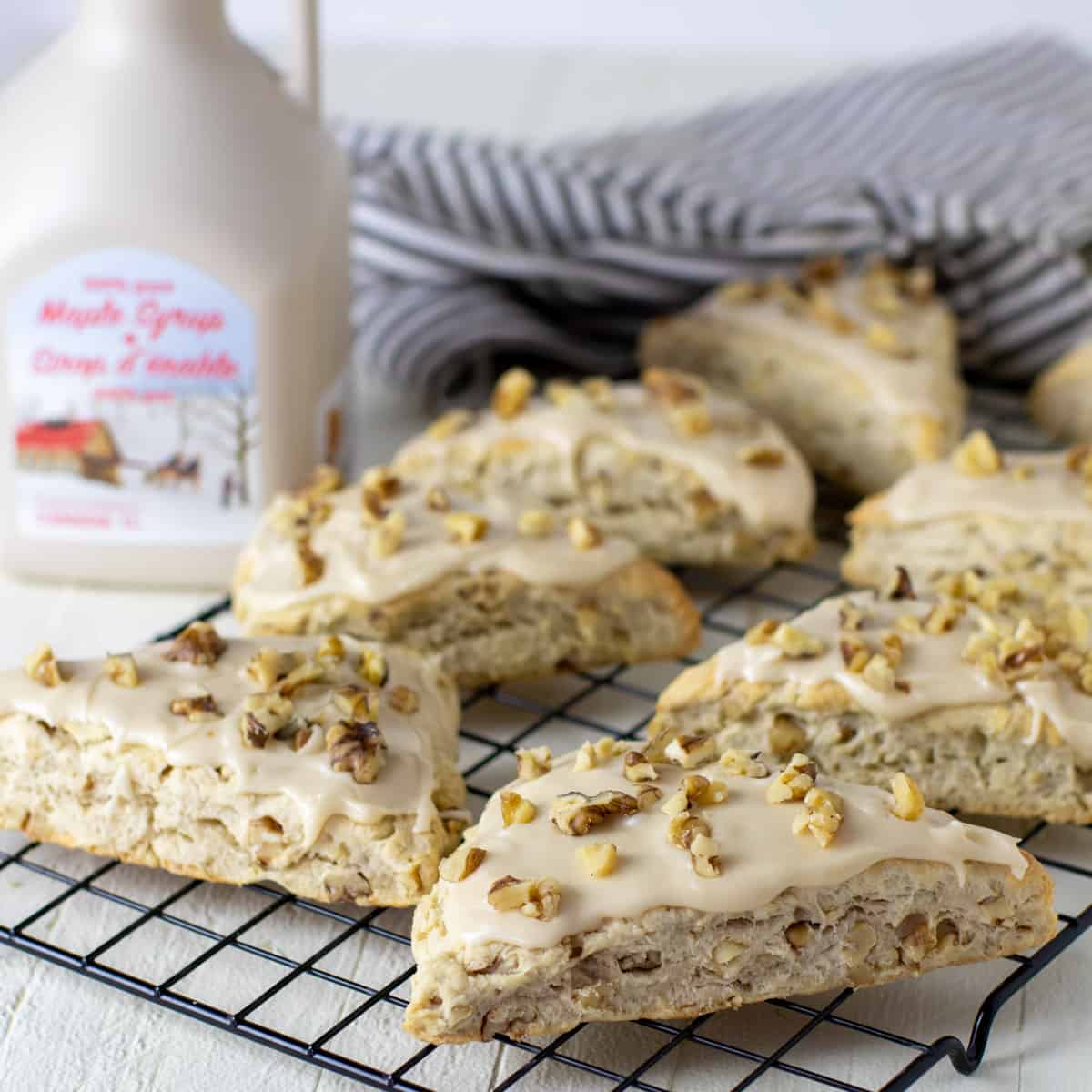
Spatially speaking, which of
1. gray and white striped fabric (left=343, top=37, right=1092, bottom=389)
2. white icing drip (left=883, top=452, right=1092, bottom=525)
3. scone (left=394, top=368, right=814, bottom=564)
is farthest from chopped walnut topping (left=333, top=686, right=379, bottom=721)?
gray and white striped fabric (left=343, top=37, right=1092, bottom=389)

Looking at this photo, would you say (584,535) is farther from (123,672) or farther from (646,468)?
(123,672)

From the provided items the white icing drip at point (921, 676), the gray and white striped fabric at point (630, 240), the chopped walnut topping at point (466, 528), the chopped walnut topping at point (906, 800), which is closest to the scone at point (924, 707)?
the white icing drip at point (921, 676)

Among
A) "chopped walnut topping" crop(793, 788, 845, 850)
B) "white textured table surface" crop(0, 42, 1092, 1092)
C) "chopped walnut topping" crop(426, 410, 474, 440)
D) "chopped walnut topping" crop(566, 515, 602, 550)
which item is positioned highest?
"chopped walnut topping" crop(793, 788, 845, 850)

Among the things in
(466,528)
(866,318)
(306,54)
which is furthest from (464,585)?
(866,318)

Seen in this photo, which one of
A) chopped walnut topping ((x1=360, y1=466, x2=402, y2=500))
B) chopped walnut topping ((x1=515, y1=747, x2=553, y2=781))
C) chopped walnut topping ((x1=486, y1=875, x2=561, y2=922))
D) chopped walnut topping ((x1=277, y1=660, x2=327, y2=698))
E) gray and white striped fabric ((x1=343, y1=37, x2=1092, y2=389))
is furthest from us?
gray and white striped fabric ((x1=343, y1=37, x2=1092, y2=389))

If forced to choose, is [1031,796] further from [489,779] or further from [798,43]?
[798,43]

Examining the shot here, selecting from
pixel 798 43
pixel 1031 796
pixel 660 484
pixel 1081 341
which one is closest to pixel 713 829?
pixel 1031 796

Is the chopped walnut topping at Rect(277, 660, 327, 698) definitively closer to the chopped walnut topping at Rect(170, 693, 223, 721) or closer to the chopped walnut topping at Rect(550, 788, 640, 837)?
the chopped walnut topping at Rect(170, 693, 223, 721)

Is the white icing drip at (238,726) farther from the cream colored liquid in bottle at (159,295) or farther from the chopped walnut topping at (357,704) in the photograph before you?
the cream colored liquid in bottle at (159,295)
